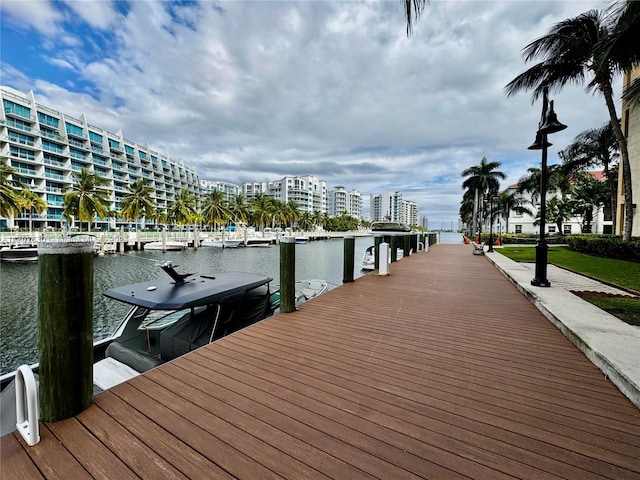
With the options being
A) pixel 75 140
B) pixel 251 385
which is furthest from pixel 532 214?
pixel 75 140

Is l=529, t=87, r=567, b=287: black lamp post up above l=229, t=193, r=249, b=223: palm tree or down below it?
below

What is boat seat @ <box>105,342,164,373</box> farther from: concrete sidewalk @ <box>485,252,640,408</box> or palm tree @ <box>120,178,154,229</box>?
palm tree @ <box>120,178,154,229</box>

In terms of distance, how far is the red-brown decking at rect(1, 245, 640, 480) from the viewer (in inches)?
77.3

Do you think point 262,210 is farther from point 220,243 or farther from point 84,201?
point 84,201

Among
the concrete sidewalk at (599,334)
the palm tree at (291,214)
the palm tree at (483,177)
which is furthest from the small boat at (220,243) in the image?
the concrete sidewalk at (599,334)

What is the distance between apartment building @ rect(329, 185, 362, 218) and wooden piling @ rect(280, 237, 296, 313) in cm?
15754

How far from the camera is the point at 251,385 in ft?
9.73

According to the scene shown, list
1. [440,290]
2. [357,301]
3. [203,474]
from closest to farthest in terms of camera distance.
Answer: [203,474], [357,301], [440,290]

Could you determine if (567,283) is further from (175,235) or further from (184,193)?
(184,193)

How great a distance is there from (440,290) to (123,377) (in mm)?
6980

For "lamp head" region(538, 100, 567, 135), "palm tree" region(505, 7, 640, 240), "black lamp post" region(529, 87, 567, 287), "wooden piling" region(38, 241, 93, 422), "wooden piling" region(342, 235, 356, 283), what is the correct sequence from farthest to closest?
"palm tree" region(505, 7, 640, 240)
"wooden piling" region(342, 235, 356, 283)
"black lamp post" region(529, 87, 567, 287)
"lamp head" region(538, 100, 567, 135)
"wooden piling" region(38, 241, 93, 422)

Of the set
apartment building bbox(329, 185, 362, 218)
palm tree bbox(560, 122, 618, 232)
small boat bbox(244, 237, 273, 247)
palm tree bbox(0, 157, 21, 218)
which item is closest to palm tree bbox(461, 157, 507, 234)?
palm tree bbox(560, 122, 618, 232)

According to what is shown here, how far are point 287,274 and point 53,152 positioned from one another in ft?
269

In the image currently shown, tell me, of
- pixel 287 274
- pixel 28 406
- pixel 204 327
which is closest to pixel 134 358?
pixel 204 327
